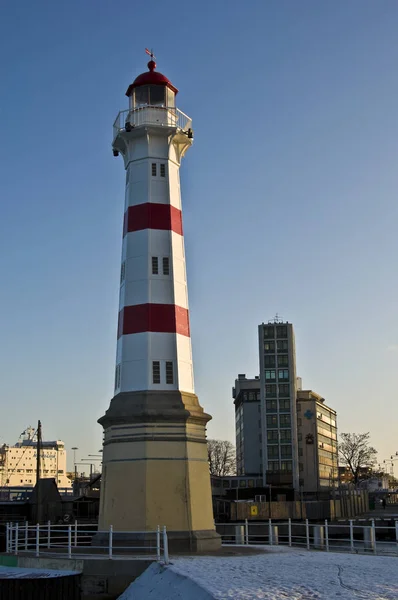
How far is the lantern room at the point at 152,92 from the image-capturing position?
32.6 meters

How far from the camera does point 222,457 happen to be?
135m

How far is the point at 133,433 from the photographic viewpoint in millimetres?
28188

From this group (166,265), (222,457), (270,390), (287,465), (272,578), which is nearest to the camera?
(272,578)

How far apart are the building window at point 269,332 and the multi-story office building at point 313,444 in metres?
12.6

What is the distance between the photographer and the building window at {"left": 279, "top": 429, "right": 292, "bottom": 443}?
89.2 m

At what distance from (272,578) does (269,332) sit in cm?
7598

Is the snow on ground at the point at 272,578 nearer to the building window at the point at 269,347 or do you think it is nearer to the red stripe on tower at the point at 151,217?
the red stripe on tower at the point at 151,217

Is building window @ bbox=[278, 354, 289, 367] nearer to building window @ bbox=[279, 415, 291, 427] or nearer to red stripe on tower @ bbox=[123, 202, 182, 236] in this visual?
building window @ bbox=[279, 415, 291, 427]

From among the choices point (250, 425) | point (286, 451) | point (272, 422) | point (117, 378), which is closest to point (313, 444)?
point (286, 451)

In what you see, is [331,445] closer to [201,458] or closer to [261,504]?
[261,504]

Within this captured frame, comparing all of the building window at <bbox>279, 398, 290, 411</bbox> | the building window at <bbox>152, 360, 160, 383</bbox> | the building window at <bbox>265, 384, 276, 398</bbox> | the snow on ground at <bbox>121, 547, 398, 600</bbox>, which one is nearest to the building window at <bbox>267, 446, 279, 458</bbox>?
the building window at <bbox>279, 398, 290, 411</bbox>

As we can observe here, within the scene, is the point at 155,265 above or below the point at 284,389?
below

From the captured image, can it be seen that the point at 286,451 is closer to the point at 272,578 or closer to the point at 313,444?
the point at 313,444

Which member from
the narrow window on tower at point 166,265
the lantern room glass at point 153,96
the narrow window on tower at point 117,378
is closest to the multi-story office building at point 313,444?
the narrow window on tower at point 117,378
